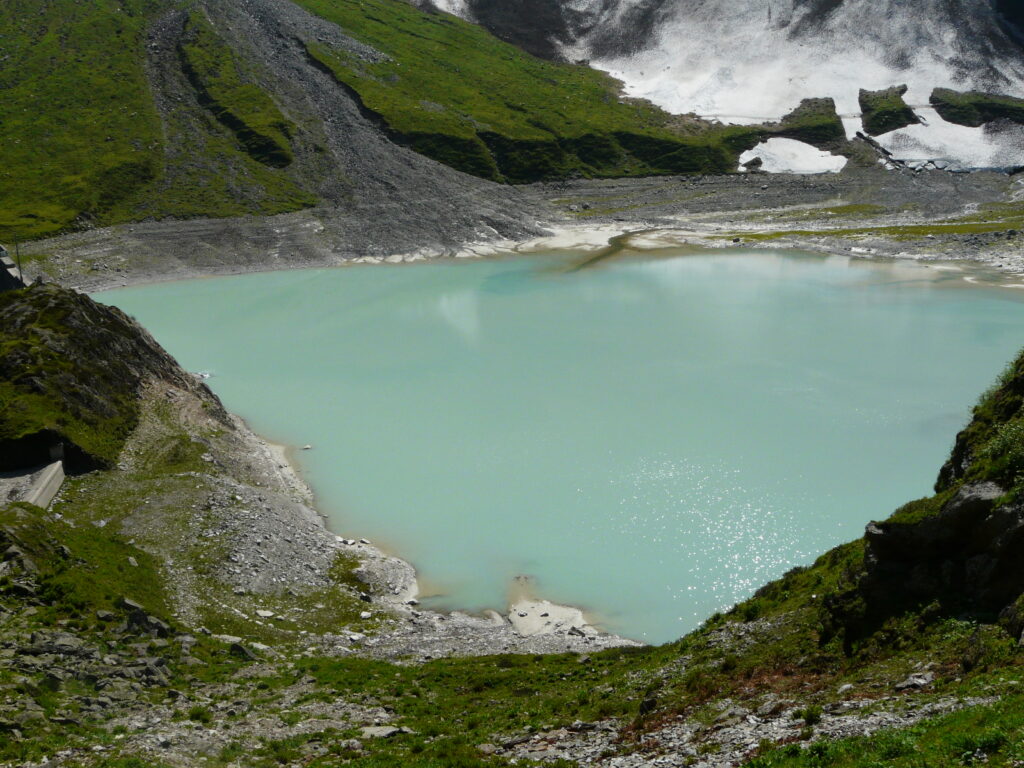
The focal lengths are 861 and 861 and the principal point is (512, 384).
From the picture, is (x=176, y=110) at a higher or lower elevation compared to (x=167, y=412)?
higher

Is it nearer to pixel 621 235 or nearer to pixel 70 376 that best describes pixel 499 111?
pixel 621 235

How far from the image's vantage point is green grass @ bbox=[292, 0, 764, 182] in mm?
132000

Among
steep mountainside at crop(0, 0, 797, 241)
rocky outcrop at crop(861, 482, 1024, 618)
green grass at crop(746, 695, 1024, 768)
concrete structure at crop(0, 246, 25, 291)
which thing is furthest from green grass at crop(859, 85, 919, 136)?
green grass at crop(746, 695, 1024, 768)

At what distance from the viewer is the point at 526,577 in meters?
33.0

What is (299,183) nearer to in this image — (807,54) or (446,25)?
(446,25)

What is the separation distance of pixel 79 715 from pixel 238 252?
85.4 metres

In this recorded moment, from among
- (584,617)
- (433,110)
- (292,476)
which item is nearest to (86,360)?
(292,476)

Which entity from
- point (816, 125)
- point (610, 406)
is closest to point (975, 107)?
point (816, 125)

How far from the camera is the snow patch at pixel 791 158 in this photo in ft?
449

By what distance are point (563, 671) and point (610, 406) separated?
2817 cm

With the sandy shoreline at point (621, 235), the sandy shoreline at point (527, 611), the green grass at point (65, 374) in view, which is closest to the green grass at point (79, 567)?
the green grass at point (65, 374)

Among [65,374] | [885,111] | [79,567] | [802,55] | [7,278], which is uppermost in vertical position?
[802,55]

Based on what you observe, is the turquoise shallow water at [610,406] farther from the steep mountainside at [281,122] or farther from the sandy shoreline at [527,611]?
the steep mountainside at [281,122]

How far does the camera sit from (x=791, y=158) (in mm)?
140750
